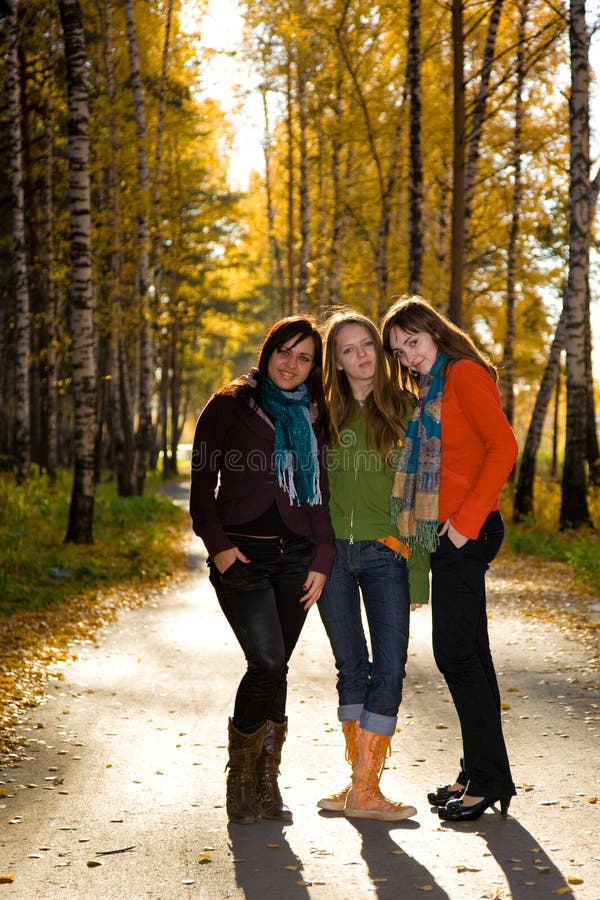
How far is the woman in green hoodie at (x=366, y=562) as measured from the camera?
5172 mm

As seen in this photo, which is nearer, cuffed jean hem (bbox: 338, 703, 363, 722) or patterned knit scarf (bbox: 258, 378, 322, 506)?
patterned knit scarf (bbox: 258, 378, 322, 506)

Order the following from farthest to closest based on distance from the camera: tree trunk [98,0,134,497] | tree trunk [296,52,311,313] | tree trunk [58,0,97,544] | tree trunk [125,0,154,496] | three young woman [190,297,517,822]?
tree trunk [296,52,311,313]
tree trunk [98,0,134,497]
tree trunk [125,0,154,496]
tree trunk [58,0,97,544]
three young woman [190,297,517,822]

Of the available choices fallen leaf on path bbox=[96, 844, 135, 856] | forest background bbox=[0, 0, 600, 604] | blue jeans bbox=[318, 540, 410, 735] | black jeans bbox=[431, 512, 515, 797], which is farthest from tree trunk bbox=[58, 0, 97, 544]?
fallen leaf on path bbox=[96, 844, 135, 856]

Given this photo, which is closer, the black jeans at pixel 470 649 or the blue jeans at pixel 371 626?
the black jeans at pixel 470 649

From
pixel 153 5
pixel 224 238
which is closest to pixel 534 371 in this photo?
pixel 224 238

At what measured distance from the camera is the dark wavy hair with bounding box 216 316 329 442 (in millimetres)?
5223

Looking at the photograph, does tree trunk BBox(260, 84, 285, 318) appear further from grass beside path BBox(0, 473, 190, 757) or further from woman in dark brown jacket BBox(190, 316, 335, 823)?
woman in dark brown jacket BBox(190, 316, 335, 823)

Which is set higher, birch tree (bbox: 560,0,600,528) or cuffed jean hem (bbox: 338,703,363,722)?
birch tree (bbox: 560,0,600,528)

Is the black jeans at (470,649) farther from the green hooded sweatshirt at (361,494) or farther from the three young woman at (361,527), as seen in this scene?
the green hooded sweatshirt at (361,494)

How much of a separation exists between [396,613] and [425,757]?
145 centimetres

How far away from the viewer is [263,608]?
5027 millimetres

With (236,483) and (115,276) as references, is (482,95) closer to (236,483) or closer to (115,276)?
(115,276)

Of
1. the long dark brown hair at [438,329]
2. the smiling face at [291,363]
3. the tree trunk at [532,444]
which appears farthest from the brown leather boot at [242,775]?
the tree trunk at [532,444]

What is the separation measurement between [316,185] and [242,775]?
2978 centimetres
